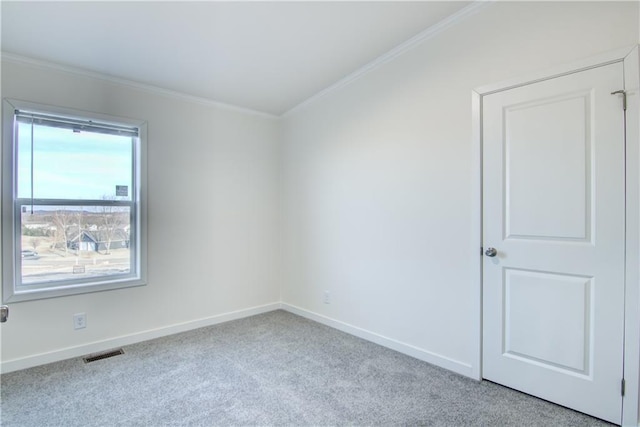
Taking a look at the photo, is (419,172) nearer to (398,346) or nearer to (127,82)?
(398,346)

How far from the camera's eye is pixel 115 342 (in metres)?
3.00

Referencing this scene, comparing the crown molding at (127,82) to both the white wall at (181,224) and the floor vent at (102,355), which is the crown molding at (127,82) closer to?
the white wall at (181,224)

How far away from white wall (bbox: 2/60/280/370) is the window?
112mm

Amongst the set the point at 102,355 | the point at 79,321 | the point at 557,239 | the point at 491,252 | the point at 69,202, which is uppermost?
the point at 69,202

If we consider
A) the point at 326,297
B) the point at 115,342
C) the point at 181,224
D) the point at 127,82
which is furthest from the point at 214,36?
the point at 115,342

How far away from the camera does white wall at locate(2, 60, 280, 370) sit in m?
2.71

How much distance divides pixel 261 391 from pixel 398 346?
122cm

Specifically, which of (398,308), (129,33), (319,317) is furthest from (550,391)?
(129,33)


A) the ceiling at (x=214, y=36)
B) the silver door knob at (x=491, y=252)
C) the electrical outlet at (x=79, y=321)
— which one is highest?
the ceiling at (x=214, y=36)

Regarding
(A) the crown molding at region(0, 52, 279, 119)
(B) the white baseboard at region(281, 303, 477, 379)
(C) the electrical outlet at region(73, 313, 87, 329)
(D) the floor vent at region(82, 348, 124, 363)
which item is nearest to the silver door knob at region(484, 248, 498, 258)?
(B) the white baseboard at region(281, 303, 477, 379)

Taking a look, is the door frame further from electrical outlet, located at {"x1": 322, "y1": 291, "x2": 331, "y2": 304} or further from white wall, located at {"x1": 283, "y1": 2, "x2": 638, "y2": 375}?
electrical outlet, located at {"x1": 322, "y1": 291, "x2": 331, "y2": 304}

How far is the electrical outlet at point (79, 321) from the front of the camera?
111 inches

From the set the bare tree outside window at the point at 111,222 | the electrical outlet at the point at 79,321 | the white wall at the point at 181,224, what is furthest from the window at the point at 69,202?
the electrical outlet at the point at 79,321

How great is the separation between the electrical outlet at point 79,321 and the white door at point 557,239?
3.29m
